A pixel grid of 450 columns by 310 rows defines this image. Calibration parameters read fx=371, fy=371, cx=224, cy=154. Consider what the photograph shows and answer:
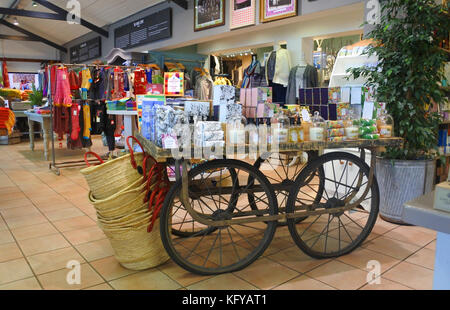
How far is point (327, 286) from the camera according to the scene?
2.29 meters

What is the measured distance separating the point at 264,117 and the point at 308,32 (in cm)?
476

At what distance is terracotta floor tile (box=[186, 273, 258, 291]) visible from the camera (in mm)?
2260

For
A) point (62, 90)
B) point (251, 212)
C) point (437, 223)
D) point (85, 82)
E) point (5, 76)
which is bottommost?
point (251, 212)

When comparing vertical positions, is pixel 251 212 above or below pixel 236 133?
below

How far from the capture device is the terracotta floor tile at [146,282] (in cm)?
226

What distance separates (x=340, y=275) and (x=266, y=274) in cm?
49

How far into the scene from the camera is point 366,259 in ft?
8.82

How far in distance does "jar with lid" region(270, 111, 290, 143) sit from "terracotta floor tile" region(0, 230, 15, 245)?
2.31 m

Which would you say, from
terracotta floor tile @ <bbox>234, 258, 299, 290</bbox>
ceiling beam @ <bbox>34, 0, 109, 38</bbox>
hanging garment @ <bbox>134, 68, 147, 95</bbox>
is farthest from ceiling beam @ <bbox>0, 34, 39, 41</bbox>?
terracotta floor tile @ <bbox>234, 258, 299, 290</bbox>

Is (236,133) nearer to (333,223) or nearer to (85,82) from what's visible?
(333,223)

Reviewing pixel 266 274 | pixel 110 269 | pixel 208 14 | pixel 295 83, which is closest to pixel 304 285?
pixel 266 274

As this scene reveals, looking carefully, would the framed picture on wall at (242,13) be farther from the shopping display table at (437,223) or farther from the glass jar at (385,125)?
the shopping display table at (437,223)

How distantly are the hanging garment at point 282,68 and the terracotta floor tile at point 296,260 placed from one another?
15.0ft
